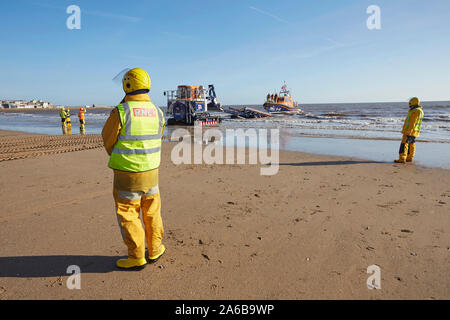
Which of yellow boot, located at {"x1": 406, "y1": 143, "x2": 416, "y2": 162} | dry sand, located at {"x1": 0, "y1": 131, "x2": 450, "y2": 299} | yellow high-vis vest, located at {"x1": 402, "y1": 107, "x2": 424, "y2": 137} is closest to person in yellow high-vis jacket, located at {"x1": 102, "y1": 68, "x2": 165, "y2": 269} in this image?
dry sand, located at {"x1": 0, "y1": 131, "x2": 450, "y2": 299}

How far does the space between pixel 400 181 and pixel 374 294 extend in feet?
15.6

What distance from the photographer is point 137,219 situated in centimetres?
277

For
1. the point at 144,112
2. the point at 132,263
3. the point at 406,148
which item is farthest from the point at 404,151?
the point at 132,263

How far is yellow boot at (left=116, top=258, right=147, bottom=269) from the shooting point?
2.84 metres

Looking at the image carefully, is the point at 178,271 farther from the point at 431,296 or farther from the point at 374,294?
the point at 431,296

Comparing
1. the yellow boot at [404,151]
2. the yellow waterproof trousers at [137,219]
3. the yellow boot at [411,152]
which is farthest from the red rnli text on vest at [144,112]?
the yellow boot at [411,152]

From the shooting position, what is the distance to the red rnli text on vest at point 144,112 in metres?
2.61

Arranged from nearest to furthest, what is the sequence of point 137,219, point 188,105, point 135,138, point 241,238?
point 135,138 → point 137,219 → point 241,238 → point 188,105

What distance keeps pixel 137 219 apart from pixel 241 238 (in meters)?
1.49

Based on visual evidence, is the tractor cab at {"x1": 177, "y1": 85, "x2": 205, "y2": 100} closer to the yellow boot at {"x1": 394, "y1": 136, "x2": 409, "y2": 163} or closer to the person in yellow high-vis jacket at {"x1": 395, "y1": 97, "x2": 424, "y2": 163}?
the person in yellow high-vis jacket at {"x1": 395, "y1": 97, "x2": 424, "y2": 163}

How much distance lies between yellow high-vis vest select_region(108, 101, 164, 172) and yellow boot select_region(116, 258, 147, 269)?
100 centimetres

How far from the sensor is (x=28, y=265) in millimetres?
2922

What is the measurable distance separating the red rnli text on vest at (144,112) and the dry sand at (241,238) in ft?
5.48

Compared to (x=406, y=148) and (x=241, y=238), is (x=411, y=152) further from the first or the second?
(x=241, y=238)
